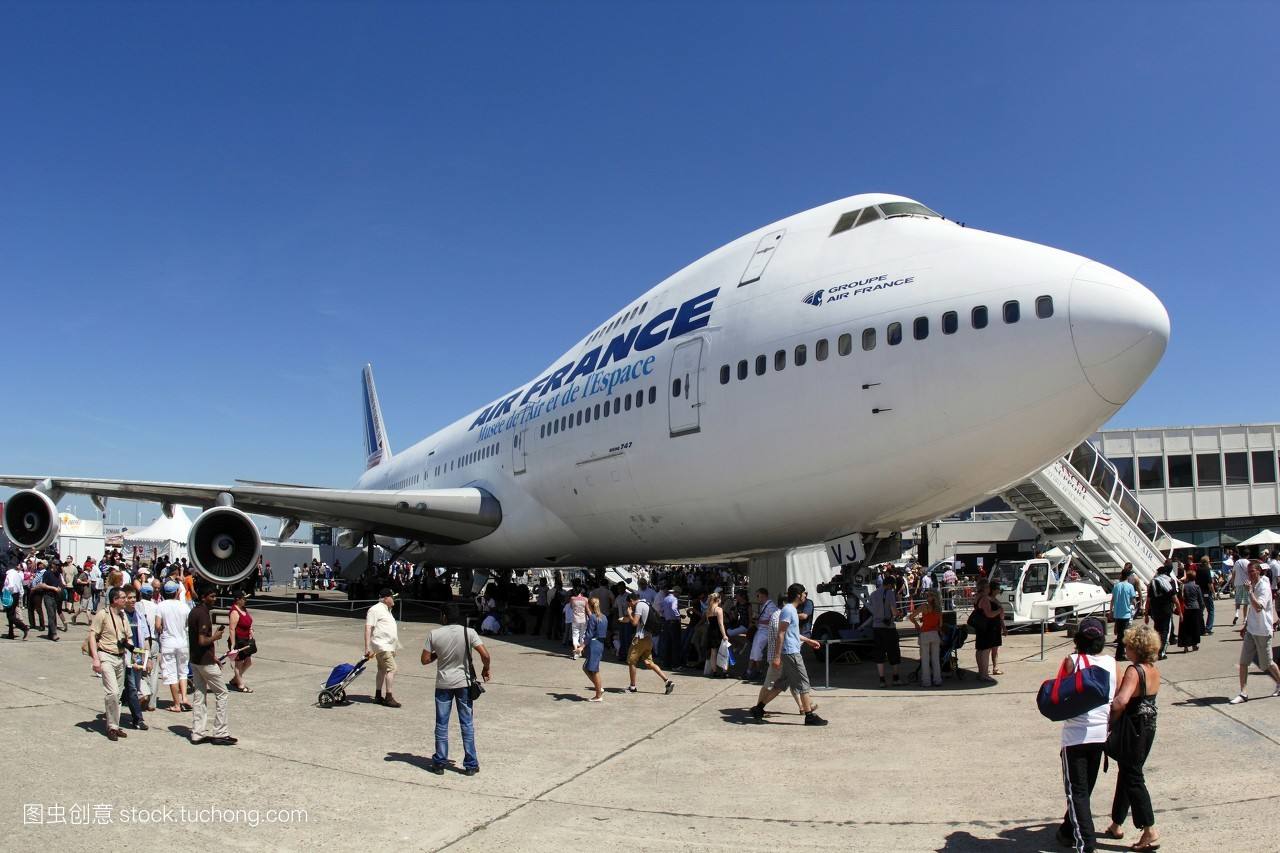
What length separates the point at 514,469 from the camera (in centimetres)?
1839

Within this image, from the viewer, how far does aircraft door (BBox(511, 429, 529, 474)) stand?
18.0 m

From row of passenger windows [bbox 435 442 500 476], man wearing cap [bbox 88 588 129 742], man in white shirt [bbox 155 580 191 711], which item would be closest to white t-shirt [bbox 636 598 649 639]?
man in white shirt [bbox 155 580 191 711]

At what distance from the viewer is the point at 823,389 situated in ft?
34.9

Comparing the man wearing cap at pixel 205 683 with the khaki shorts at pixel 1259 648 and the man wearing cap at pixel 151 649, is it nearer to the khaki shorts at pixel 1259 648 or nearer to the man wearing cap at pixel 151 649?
the man wearing cap at pixel 151 649

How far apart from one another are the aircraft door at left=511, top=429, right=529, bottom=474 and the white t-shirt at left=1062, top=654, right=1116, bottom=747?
13.6 meters

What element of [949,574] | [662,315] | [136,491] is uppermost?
[662,315]

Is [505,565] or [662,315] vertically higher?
[662,315]

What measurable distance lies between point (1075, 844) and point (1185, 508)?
42850mm

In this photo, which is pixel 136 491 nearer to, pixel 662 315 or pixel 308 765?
pixel 662 315

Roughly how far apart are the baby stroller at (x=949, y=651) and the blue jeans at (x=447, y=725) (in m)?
6.62

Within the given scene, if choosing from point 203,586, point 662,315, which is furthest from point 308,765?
point 203,586

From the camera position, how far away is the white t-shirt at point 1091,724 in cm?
509

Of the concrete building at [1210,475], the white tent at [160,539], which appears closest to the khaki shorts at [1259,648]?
the concrete building at [1210,475]

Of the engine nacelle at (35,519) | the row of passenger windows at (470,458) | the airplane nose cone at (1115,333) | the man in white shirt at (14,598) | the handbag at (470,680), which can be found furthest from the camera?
the row of passenger windows at (470,458)
